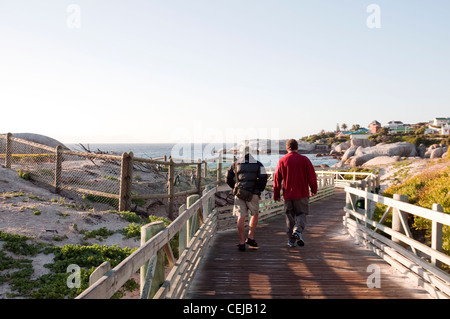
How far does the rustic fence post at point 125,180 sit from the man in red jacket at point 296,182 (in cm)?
517

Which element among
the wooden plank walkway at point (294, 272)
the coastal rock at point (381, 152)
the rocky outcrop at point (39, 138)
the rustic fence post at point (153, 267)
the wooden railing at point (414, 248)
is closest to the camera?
the rustic fence post at point (153, 267)

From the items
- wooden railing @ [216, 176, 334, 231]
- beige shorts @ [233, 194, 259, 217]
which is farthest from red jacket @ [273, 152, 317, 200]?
wooden railing @ [216, 176, 334, 231]

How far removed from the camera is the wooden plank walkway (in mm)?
4996

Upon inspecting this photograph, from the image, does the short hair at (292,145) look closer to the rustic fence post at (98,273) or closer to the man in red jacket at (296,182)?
the man in red jacket at (296,182)

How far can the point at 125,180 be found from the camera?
10.9 m

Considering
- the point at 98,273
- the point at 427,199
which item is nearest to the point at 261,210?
the point at 427,199

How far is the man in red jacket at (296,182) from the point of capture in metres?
7.23

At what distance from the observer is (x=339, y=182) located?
2795cm

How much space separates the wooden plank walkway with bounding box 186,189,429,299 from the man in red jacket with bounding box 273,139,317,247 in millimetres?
801

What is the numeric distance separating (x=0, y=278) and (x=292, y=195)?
5235mm

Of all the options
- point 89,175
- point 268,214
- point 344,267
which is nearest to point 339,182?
point 268,214

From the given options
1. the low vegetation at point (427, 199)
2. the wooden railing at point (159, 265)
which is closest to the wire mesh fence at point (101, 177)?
the wooden railing at point (159, 265)
